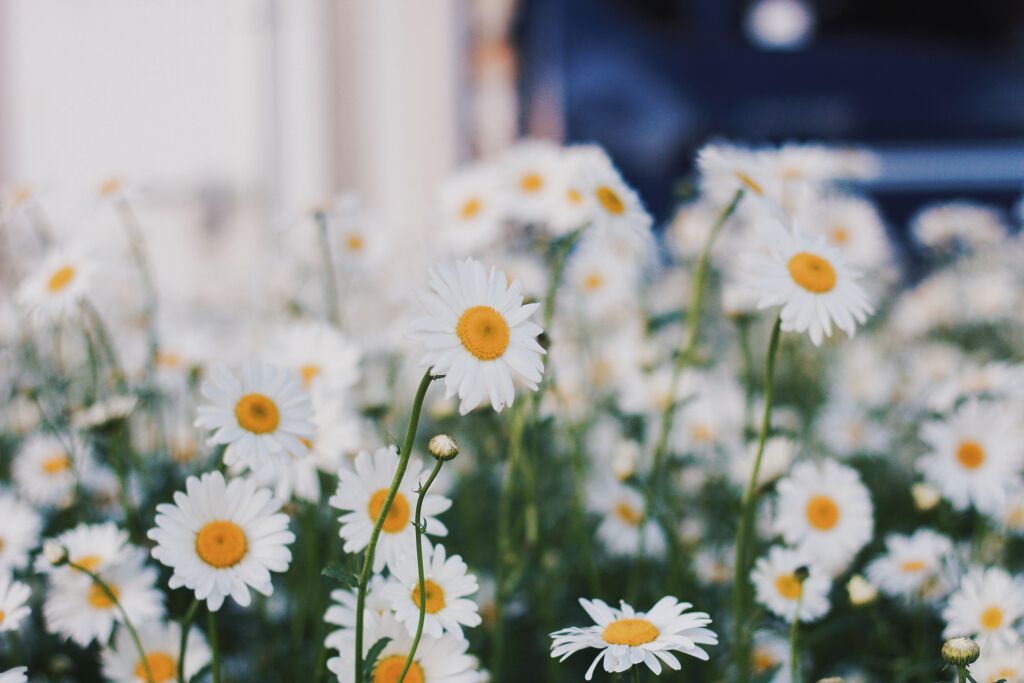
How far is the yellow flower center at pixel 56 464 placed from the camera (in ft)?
4.60

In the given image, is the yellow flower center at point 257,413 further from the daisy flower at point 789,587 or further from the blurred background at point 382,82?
the blurred background at point 382,82

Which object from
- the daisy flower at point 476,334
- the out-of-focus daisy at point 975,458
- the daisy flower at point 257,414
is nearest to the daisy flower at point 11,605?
the daisy flower at point 257,414

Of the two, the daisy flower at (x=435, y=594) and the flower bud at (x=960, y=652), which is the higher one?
the daisy flower at (x=435, y=594)

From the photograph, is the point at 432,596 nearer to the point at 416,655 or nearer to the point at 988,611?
the point at 416,655

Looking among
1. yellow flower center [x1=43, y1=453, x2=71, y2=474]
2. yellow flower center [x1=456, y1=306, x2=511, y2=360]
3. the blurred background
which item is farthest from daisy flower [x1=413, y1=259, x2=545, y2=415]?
the blurred background

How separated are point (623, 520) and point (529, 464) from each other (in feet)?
1.12

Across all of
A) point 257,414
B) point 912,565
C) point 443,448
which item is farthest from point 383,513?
point 912,565

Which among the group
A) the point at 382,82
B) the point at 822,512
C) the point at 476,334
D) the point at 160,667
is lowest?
the point at 160,667

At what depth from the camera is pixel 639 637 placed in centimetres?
77

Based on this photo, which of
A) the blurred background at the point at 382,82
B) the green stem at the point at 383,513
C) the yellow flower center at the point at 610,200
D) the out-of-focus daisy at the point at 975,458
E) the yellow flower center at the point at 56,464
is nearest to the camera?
the green stem at the point at 383,513

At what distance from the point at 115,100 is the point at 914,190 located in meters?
3.21

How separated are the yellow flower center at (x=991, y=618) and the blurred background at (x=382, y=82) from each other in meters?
2.68

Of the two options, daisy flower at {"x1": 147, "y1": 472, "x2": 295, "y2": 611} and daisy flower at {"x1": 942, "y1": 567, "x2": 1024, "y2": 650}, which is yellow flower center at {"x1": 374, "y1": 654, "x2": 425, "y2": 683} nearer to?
daisy flower at {"x1": 147, "y1": 472, "x2": 295, "y2": 611}

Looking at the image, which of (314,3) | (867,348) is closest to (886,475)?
(867,348)
